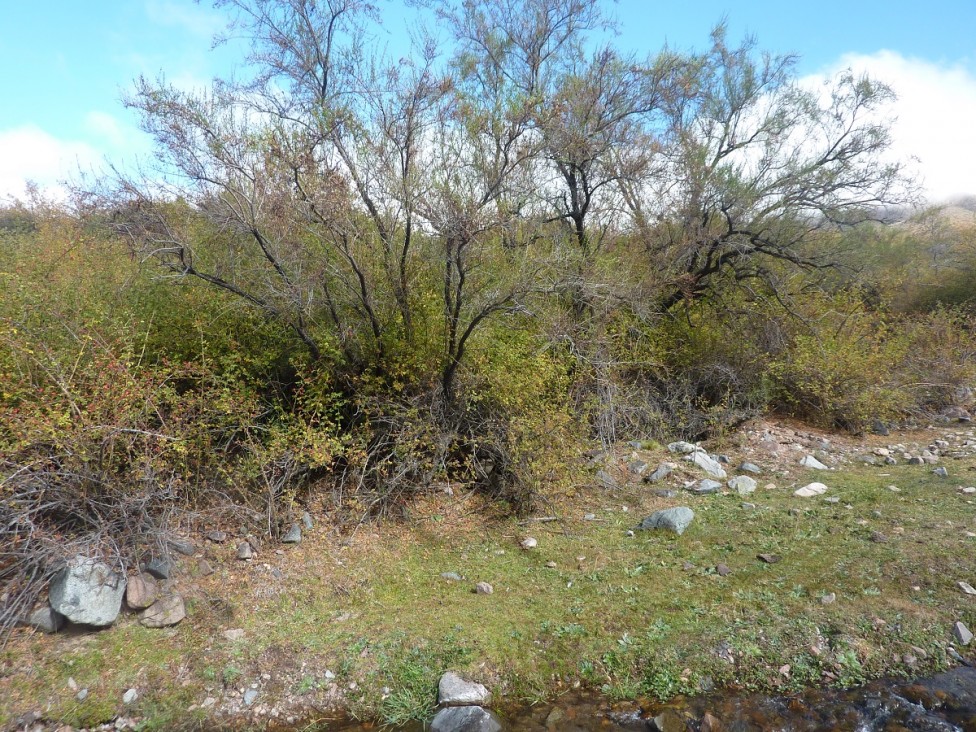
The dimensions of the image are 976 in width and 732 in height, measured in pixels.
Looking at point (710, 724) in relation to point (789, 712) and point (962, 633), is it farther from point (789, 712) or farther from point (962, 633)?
point (962, 633)

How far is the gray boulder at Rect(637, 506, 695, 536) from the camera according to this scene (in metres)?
5.77

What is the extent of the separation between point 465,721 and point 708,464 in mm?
4896

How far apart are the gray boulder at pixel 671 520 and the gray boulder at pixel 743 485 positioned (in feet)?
3.53

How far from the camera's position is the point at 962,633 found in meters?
3.92

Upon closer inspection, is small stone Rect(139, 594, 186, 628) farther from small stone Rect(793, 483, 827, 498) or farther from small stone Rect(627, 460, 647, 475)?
small stone Rect(793, 483, 827, 498)

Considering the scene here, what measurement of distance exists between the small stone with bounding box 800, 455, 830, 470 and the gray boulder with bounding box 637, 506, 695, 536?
2.48 metres

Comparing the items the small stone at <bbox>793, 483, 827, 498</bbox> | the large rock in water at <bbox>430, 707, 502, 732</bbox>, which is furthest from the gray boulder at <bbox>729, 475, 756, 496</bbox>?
the large rock in water at <bbox>430, 707, 502, 732</bbox>

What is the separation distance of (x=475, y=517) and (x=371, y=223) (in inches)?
131

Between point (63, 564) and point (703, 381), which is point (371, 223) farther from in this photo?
point (703, 381)

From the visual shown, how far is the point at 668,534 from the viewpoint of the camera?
570 centimetres

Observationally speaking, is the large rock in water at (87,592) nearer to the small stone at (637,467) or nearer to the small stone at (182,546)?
the small stone at (182,546)


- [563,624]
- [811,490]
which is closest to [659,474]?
[811,490]

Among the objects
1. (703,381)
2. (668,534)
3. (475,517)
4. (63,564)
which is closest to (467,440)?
(475,517)

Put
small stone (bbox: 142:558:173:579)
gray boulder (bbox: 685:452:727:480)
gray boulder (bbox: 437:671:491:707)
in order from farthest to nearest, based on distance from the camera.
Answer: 1. gray boulder (bbox: 685:452:727:480)
2. small stone (bbox: 142:558:173:579)
3. gray boulder (bbox: 437:671:491:707)
